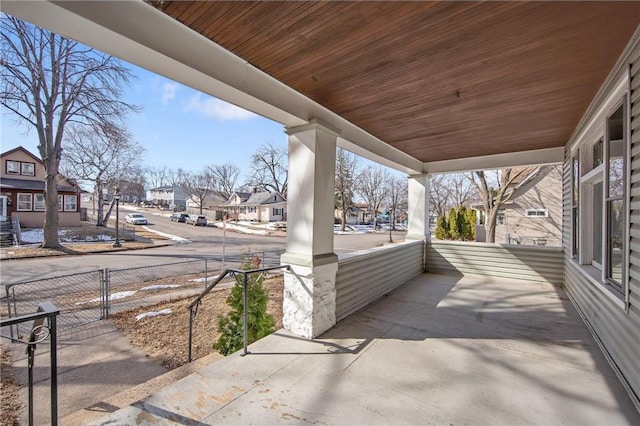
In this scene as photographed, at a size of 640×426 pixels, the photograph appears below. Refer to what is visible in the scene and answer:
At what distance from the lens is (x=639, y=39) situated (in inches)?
76.2

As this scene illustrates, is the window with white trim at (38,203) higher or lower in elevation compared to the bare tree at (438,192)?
lower

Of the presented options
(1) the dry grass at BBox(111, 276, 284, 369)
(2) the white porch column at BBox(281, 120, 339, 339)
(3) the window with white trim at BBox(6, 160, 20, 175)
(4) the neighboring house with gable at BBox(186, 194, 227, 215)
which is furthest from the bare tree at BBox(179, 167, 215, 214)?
(2) the white porch column at BBox(281, 120, 339, 339)

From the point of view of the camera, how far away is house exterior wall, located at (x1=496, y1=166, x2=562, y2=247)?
13117 mm

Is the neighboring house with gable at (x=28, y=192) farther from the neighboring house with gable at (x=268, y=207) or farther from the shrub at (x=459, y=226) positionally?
the shrub at (x=459, y=226)

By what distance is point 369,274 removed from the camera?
420 cm

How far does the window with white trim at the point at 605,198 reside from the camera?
7.80ft

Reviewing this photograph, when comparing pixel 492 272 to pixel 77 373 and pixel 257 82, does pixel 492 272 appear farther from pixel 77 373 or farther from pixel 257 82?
pixel 77 373

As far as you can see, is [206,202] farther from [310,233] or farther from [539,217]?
[310,233]

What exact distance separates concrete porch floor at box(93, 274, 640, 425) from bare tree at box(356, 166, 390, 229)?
24580mm

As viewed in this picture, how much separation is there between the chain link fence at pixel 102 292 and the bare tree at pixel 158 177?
2313 inches

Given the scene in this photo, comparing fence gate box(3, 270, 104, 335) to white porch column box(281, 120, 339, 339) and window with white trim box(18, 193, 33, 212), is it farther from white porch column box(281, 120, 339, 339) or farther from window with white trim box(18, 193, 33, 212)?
window with white trim box(18, 193, 33, 212)

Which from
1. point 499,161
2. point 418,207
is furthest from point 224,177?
point 499,161

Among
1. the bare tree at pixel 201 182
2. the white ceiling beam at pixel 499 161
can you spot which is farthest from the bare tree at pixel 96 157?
the bare tree at pixel 201 182

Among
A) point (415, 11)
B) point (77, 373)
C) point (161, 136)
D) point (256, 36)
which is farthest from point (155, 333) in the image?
point (161, 136)
